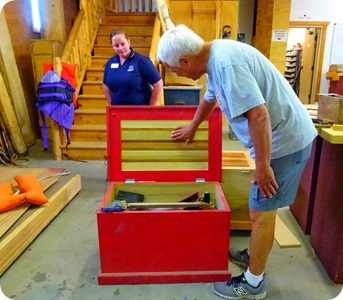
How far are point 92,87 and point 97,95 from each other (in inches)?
10.1

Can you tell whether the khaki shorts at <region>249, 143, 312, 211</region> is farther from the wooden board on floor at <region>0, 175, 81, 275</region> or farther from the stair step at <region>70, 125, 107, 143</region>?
the stair step at <region>70, 125, 107, 143</region>

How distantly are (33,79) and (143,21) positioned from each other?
7.06 ft

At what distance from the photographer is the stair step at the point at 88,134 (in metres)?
3.89

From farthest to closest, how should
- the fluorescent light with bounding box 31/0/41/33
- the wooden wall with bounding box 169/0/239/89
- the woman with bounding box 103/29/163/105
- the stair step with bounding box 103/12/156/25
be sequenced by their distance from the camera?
the stair step with bounding box 103/12/156/25
the wooden wall with bounding box 169/0/239/89
the fluorescent light with bounding box 31/0/41/33
the woman with bounding box 103/29/163/105

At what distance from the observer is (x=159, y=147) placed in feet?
5.94

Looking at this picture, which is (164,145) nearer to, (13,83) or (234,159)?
(234,159)

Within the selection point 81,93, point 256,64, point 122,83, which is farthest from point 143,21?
point 256,64

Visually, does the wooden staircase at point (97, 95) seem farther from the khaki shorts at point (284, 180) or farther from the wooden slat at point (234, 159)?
the khaki shorts at point (284, 180)

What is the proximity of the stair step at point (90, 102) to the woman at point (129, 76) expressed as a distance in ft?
5.53

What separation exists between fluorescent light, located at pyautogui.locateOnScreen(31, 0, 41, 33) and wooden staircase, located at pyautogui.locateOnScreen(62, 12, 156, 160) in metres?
0.87

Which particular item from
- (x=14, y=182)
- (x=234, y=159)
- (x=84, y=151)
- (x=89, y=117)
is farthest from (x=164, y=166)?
(x=89, y=117)

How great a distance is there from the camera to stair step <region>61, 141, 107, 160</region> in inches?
148

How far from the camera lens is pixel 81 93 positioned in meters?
4.46

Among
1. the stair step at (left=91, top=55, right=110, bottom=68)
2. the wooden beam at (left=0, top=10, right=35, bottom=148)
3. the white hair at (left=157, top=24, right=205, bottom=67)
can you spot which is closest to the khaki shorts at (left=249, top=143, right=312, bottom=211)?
the white hair at (left=157, top=24, right=205, bottom=67)
